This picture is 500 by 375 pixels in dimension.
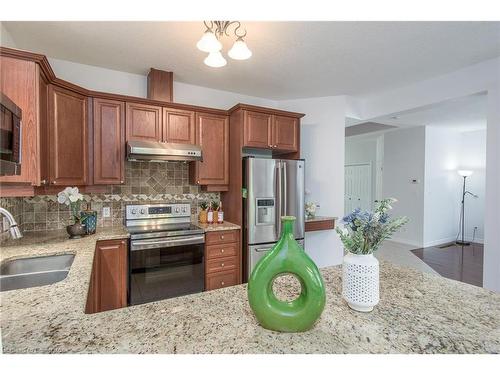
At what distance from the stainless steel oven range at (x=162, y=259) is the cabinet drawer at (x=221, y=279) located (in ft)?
0.25

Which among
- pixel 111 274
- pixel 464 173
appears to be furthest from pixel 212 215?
pixel 464 173

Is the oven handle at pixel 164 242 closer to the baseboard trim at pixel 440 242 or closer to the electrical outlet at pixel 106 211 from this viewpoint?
the electrical outlet at pixel 106 211

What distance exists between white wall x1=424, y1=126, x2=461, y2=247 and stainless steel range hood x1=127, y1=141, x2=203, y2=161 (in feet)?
16.2

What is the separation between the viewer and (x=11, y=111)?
106cm

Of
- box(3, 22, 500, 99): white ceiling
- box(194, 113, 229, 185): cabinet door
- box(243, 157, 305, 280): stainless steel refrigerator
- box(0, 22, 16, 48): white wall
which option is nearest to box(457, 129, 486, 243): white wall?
box(3, 22, 500, 99): white ceiling

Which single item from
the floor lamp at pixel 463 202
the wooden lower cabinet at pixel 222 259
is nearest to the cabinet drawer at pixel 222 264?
the wooden lower cabinet at pixel 222 259

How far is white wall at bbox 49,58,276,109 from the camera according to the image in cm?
261

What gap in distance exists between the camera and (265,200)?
114 inches

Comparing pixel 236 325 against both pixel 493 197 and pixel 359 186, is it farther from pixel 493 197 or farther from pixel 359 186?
pixel 359 186

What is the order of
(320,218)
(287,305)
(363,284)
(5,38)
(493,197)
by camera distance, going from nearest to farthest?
(287,305)
(363,284)
(5,38)
(493,197)
(320,218)

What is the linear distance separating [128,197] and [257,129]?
1600 millimetres

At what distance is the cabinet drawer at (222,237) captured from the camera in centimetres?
272

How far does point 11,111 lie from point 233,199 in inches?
85.3
